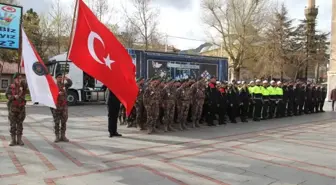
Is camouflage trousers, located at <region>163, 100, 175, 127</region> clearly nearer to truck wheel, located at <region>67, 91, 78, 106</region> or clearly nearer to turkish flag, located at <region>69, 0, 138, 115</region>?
turkish flag, located at <region>69, 0, 138, 115</region>

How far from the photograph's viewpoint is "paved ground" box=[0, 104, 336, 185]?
526 cm

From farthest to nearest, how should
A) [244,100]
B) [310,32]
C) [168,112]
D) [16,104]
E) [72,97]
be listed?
1. [310,32]
2. [72,97]
3. [244,100]
4. [168,112]
5. [16,104]

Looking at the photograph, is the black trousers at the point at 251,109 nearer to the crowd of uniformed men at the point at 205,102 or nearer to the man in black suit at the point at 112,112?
the crowd of uniformed men at the point at 205,102

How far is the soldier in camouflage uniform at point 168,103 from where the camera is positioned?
9617 millimetres

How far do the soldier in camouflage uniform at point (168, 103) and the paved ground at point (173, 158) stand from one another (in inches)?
21.1

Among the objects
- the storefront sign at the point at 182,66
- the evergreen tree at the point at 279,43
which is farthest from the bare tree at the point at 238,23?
the storefront sign at the point at 182,66

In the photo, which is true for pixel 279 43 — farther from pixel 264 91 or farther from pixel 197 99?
pixel 197 99

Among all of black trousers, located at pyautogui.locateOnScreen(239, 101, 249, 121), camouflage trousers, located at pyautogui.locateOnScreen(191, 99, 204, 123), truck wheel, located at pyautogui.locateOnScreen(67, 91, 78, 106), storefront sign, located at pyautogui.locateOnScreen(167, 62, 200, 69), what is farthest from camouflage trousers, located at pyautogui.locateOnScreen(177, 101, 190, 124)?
truck wheel, located at pyautogui.locateOnScreen(67, 91, 78, 106)

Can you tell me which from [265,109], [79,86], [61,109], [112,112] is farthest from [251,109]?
[79,86]

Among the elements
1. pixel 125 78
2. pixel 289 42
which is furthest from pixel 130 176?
pixel 289 42

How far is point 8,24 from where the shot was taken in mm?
14617

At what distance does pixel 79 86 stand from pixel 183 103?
10.2m

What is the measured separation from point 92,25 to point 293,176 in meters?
4.67

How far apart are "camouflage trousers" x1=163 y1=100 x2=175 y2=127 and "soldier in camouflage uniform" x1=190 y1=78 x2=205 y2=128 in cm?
89
